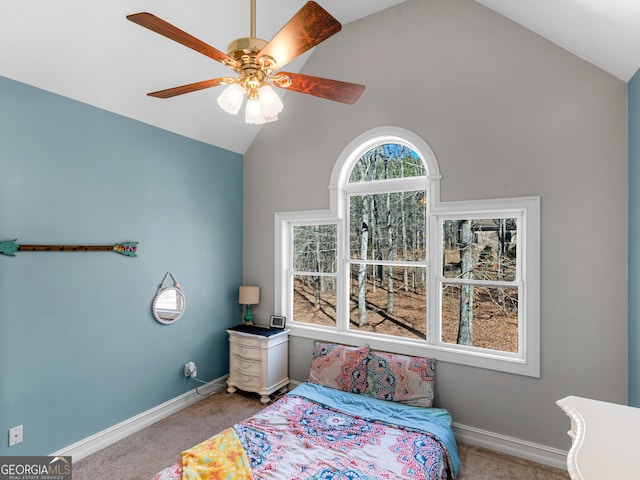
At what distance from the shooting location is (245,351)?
11.3 ft

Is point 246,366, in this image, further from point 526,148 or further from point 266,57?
point 526,148

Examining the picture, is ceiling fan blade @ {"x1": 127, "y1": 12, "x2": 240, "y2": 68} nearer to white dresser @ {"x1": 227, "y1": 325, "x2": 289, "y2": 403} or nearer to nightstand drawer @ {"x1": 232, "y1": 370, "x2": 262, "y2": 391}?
white dresser @ {"x1": 227, "y1": 325, "x2": 289, "y2": 403}

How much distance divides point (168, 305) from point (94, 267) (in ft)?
2.50

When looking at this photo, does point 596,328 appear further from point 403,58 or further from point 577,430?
point 403,58

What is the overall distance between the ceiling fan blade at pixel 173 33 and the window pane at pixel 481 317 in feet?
7.84

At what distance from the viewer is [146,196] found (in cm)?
296

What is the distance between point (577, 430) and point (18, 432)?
3111 millimetres

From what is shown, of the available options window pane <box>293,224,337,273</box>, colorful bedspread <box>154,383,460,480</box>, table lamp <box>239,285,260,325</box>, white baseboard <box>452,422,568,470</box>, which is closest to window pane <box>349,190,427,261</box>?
window pane <box>293,224,337,273</box>

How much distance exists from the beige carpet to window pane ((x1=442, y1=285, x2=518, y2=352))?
2.62ft

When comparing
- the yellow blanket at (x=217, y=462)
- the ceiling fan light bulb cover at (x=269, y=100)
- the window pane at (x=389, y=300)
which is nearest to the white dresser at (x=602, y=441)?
the yellow blanket at (x=217, y=462)

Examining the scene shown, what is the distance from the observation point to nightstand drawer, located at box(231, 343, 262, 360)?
3.36 meters

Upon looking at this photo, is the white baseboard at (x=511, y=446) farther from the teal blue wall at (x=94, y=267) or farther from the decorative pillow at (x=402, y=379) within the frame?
the teal blue wall at (x=94, y=267)

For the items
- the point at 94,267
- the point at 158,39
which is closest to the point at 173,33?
the point at 158,39

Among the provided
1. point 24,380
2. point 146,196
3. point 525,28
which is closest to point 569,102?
point 525,28
